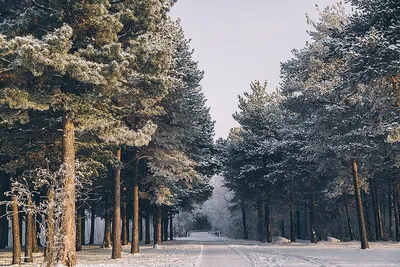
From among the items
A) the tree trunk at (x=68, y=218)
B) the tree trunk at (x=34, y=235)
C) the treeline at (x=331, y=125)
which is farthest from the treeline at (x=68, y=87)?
the treeline at (x=331, y=125)

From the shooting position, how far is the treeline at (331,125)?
628 inches

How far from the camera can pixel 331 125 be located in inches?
980

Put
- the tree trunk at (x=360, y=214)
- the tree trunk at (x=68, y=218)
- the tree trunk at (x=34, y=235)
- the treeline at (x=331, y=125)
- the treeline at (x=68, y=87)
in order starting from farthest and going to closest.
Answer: the tree trunk at (x=360, y=214) < the tree trunk at (x=34, y=235) < the treeline at (x=331, y=125) < the tree trunk at (x=68, y=218) < the treeline at (x=68, y=87)

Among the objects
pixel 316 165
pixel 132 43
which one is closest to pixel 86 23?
pixel 132 43

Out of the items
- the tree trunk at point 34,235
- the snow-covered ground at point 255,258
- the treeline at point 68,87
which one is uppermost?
the treeline at point 68,87

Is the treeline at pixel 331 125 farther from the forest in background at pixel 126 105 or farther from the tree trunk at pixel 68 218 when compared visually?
the tree trunk at pixel 68 218

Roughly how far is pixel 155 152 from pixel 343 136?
11604 millimetres

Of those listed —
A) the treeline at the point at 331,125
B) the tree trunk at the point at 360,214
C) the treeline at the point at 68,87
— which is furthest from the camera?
the tree trunk at the point at 360,214

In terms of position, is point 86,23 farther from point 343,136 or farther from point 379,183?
point 379,183

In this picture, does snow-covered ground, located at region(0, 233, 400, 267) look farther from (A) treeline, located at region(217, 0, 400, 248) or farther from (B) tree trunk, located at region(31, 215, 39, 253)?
(A) treeline, located at region(217, 0, 400, 248)

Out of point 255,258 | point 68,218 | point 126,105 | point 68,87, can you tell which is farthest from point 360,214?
point 68,87

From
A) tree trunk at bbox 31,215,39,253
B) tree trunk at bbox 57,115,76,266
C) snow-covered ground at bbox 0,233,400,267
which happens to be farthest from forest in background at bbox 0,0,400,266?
snow-covered ground at bbox 0,233,400,267

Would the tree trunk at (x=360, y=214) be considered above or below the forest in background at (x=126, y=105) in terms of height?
below

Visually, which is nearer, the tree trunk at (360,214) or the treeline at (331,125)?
the treeline at (331,125)
